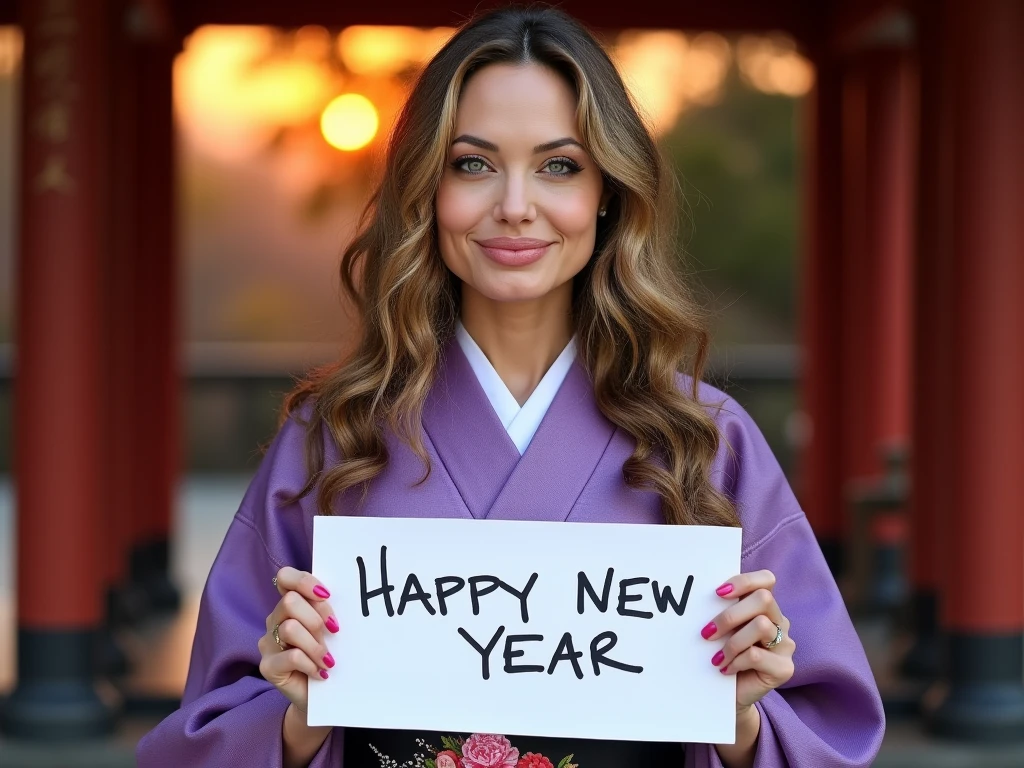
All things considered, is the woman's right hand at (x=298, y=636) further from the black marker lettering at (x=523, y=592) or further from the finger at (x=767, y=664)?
the finger at (x=767, y=664)

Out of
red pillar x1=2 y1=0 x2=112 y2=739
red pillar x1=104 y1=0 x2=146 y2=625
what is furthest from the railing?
red pillar x1=2 y1=0 x2=112 y2=739

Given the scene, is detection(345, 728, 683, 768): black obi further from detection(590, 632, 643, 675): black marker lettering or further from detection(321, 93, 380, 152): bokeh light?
detection(321, 93, 380, 152): bokeh light

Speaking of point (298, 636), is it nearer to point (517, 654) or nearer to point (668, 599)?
point (517, 654)

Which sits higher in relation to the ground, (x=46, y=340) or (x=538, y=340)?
(x=538, y=340)

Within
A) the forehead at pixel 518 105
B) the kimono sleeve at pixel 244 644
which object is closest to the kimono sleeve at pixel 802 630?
the forehead at pixel 518 105

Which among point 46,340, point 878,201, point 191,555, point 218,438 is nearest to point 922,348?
point 878,201

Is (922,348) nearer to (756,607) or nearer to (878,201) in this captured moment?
(878,201)
